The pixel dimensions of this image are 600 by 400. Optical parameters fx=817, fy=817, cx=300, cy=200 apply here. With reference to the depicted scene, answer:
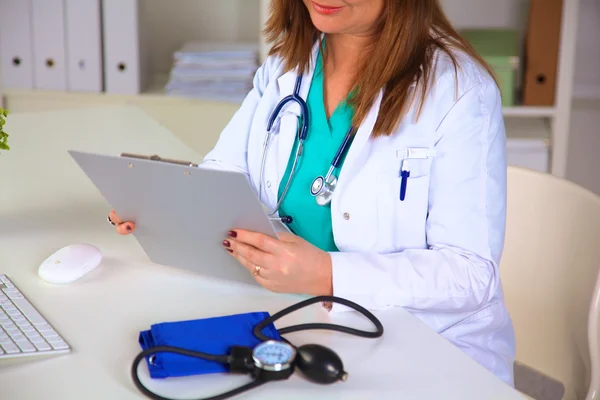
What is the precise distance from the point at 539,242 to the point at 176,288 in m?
0.65

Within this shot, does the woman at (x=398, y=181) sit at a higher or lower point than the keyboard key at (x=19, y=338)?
higher

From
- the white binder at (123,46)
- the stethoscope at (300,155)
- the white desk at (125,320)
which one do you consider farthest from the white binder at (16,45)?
the stethoscope at (300,155)

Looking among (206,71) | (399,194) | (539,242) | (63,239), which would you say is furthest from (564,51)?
(63,239)

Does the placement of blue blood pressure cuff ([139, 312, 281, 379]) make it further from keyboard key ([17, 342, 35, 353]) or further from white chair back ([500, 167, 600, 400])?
white chair back ([500, 167, 600, 400])

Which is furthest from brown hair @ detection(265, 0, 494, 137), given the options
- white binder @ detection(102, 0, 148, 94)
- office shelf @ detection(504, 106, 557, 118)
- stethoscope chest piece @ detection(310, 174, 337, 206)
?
white binder @ detection(102, 0, 148, 94)

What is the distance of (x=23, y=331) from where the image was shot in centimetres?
103

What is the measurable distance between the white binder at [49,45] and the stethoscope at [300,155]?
4.95 ft

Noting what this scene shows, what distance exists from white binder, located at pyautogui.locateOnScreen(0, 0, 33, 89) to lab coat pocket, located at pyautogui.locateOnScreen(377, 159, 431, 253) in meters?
1.86

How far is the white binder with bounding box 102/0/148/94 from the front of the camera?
272 centimetres

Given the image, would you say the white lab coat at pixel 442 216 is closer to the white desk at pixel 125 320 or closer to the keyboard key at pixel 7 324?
the white desk at pixel 125 320

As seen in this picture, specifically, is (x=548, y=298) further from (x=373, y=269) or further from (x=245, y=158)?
(x=245, y=158)

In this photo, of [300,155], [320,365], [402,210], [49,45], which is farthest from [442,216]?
[49,45]

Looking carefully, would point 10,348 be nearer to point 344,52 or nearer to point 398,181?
point 398,181

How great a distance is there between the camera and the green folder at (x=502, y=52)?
261 centimetres
